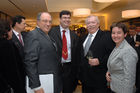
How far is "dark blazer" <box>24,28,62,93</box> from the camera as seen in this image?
1704 mm

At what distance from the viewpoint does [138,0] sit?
645 cm

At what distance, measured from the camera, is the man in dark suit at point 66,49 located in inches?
101

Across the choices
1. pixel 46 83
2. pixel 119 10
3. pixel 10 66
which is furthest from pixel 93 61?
pixel 119 10

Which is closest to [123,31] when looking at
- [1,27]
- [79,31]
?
[1,27]

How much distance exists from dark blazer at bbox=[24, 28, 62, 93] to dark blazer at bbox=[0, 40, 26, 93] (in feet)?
0.50

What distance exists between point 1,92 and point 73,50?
1463 mm

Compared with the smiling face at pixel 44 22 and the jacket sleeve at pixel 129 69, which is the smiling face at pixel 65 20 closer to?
the smiling face at pixel 44 22

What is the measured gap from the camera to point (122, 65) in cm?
167

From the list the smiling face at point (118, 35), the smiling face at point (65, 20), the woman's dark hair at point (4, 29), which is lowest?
the smiling face at point (118, 35)

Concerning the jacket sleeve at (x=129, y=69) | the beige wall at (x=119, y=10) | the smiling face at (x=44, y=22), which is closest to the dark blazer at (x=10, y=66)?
the smiling face at (x=44, y=22)

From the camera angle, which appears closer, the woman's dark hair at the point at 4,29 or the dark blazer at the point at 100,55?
the woman's dark hair at the point at 4,29

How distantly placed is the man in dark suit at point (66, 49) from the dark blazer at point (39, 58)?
58 cm

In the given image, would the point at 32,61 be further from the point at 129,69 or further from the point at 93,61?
the point at 129,69

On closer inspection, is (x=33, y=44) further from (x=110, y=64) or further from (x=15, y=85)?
(x=110, y=64)
